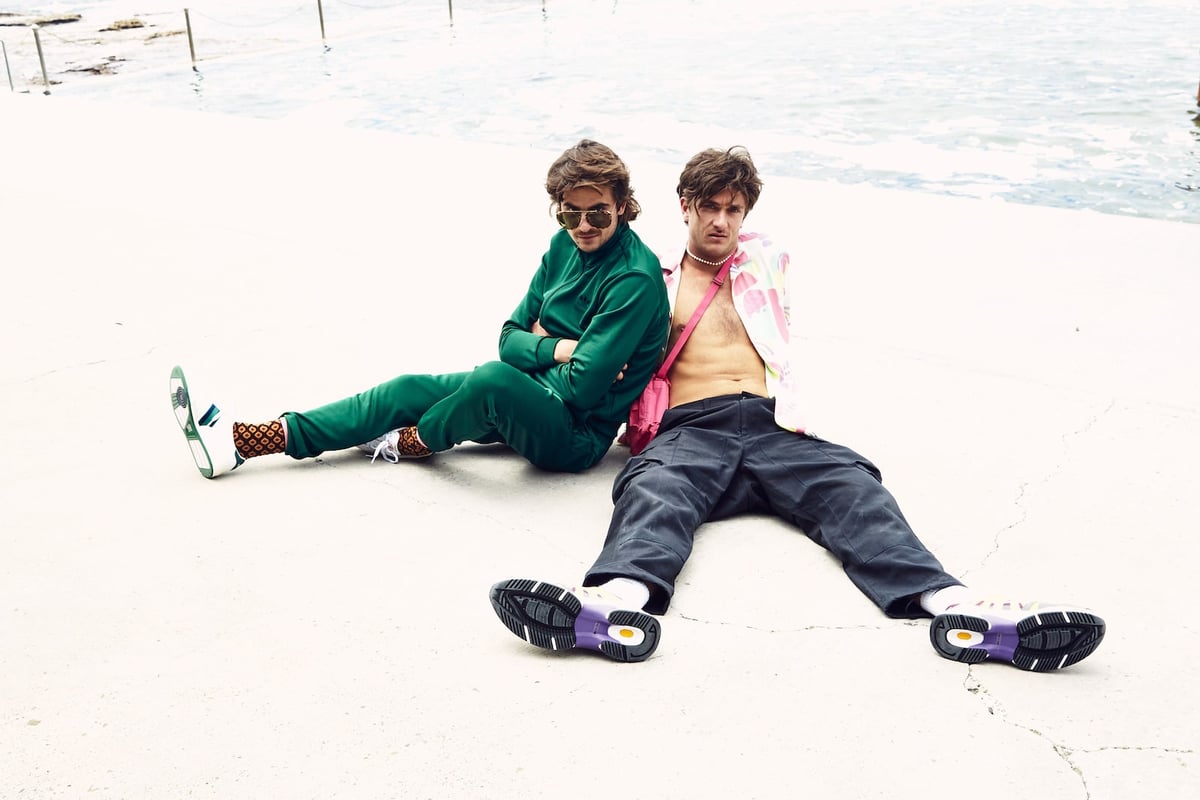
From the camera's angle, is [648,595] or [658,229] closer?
[648,595]

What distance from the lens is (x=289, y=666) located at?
2.55 m

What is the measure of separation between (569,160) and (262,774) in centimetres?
197

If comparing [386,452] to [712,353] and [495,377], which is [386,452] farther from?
[712,353]

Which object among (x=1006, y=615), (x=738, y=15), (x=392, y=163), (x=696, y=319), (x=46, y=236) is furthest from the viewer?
(x=738, y=15)

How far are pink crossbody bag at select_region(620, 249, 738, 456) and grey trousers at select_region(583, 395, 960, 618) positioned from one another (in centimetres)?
5

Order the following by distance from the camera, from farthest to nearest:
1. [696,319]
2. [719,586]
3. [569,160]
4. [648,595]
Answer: [696,319] → [569,160] → [719,586] → [648,595]

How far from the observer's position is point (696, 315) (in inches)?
142

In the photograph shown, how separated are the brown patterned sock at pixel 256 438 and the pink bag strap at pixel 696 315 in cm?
127

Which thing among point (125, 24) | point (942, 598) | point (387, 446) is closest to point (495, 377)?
point (387, 446)

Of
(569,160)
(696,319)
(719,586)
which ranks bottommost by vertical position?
(719,586)

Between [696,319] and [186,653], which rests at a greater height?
[696,319]

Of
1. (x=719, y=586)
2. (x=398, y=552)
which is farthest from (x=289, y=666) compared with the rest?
(x=719, y=586)

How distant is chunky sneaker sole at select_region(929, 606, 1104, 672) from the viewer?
8.03 feet

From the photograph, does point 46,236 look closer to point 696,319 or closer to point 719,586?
point 696,319
